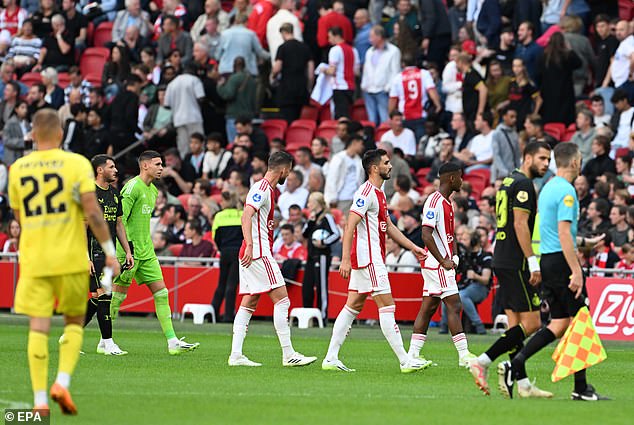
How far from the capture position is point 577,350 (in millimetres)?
12414

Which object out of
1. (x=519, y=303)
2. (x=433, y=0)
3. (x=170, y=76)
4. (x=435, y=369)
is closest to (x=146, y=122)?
(x=170, y=76)

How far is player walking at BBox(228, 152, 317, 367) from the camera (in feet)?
52.3

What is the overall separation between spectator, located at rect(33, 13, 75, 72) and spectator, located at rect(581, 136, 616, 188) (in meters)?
15.4

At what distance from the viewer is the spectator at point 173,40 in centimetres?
3219

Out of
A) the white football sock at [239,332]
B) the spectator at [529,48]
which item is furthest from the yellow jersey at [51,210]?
the spectator at [529,48]

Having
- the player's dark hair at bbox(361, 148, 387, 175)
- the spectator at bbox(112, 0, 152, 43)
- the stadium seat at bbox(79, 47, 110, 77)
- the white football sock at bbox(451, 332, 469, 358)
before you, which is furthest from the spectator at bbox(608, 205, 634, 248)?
the stadium seat at bbox(79, 47, 110, 77)

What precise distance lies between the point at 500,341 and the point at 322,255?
38.1 ft

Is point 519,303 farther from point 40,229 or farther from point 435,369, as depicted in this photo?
point 40,229

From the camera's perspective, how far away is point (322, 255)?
24.5 m

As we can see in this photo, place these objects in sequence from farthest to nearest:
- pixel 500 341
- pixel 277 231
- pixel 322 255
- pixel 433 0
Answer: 1. pixel 433 0
2. pixel 277 231
3. pixel 322 255
4. pixel 500 341

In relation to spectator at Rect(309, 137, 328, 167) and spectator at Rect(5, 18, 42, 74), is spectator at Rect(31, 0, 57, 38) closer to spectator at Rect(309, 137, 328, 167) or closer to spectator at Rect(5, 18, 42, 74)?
spectator at Rect(5, 18, 42, 74)

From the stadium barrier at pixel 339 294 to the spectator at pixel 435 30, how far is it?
7.34 m

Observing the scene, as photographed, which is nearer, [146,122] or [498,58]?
[498,58]

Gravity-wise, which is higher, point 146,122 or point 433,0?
point 433,0
